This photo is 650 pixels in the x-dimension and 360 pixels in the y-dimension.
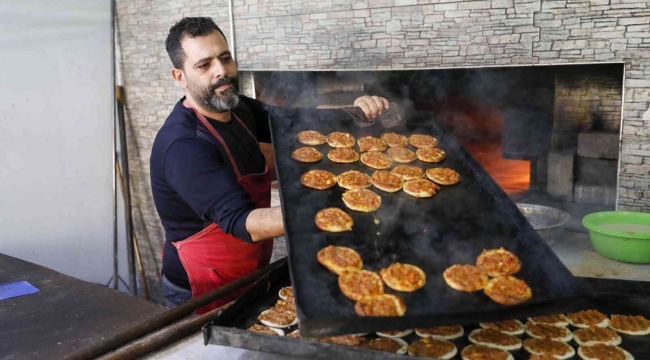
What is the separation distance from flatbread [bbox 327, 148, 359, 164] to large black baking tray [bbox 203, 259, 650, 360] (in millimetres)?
612

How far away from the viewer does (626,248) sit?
3150 millimetres

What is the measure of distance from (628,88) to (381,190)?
178 cm

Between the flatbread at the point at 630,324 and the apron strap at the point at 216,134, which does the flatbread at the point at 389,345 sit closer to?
the flatbread at the point at 630,324

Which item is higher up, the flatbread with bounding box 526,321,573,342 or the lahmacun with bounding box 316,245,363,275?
the lahmacun with bounding box 316,245,363,275

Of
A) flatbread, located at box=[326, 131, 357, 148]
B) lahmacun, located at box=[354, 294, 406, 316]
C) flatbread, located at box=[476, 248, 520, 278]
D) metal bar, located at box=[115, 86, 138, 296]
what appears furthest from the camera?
metal bar, located at box=[115, 86, 138, 296]

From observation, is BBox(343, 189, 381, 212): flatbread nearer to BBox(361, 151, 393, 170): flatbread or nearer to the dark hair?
BBox(361, 151, 393, 170): flatbread

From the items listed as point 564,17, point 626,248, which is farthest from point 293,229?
point 564,17

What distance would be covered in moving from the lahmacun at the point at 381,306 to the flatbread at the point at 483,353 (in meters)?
0.41

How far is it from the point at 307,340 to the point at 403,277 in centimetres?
43

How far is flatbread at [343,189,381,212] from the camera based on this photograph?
2.49 metres

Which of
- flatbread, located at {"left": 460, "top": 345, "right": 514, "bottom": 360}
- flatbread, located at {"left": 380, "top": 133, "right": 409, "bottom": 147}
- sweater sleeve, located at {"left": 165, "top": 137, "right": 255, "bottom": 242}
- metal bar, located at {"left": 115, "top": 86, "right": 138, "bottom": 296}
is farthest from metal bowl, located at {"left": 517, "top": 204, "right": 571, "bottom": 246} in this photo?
metal bar, located at {"left": 115, "top": 86, "right": 138, "bottom": 296}

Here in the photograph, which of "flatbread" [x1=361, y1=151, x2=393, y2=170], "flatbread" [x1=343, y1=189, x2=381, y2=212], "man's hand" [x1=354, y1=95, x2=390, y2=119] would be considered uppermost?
"man's hand" [x1=354, y1=95, x2=390, y2=119]

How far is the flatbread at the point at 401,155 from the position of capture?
9.76 feet

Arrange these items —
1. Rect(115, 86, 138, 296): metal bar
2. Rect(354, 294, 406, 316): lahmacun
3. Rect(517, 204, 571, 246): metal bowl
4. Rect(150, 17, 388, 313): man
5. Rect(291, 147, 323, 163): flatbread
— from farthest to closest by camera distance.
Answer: Rect(115, 86, 138, 296): metal bar
Rect(517, 204, 571, 246): metal bowl
Rect(291, 147, 323, 163): flatbread
Rect(150, 17, 388, 313): man
Rect(354, 294, 406, 316): lahmacun
